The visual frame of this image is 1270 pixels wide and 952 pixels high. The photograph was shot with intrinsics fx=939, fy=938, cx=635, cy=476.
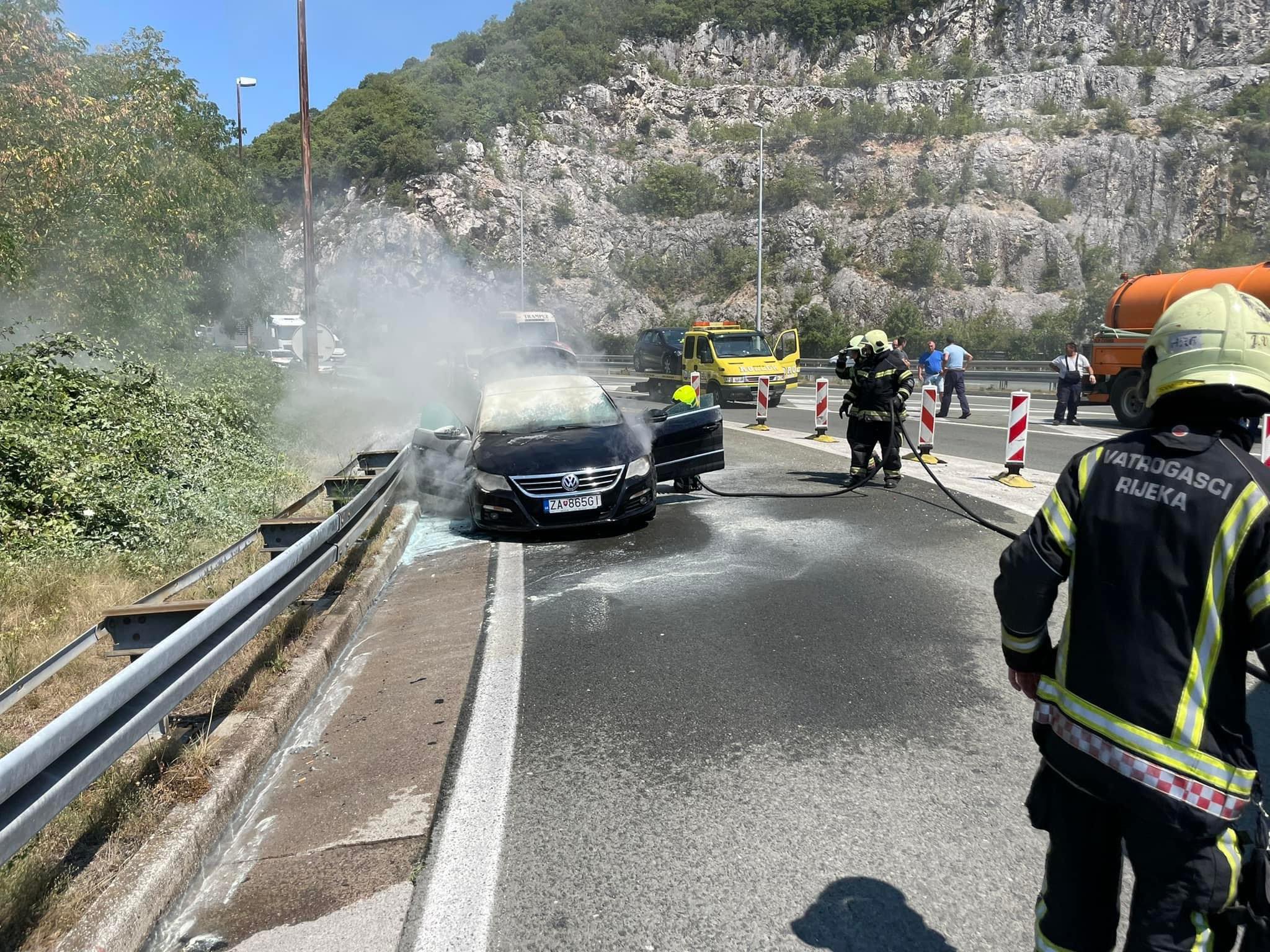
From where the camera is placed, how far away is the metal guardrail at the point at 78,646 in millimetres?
4137

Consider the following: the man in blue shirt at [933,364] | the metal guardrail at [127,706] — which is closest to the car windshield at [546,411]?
the metal guardrail at [127,706]

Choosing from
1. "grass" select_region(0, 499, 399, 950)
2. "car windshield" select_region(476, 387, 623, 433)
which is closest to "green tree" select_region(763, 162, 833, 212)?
"car windshield" select_region(476, 387, 623, 433)

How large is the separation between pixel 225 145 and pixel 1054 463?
22.1m

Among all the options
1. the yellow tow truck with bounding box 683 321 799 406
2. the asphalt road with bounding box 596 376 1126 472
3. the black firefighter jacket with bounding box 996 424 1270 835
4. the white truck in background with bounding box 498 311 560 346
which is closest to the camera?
the black firefighter jacket with bounding box 996 424 1270 835

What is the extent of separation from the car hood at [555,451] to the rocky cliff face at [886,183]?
39807mm

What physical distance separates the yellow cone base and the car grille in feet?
16.8

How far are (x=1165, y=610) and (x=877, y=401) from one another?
8201 millimetres

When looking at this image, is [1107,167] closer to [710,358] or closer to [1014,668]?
[710,358]

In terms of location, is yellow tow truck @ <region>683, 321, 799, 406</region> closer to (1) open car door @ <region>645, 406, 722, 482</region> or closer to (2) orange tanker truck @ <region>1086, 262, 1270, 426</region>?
(2) orange tanker truck @ <region>1086, 262, 1270, 426</region>

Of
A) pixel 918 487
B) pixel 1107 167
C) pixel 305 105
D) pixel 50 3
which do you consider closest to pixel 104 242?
pixel 50 3

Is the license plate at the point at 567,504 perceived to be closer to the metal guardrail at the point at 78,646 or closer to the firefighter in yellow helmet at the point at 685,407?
the firefighter in yellow helmet at the point at 685,407

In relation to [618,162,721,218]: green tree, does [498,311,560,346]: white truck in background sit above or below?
below

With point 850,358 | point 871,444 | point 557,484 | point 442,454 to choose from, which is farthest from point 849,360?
point 442,454

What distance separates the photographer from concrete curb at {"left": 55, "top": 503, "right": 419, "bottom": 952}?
2.63 m
